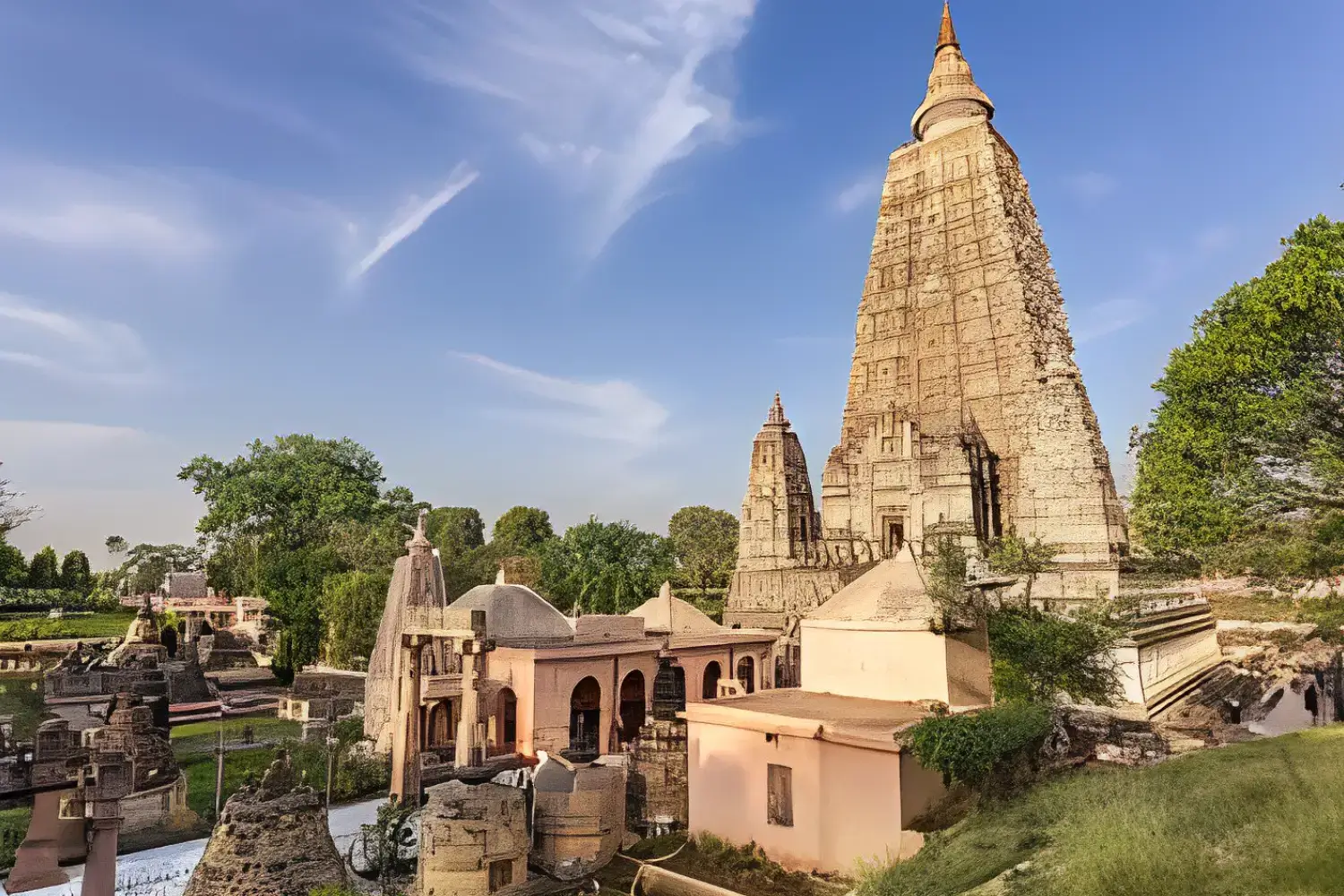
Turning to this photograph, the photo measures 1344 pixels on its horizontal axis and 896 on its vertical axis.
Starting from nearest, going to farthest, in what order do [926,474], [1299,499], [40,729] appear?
[40,729] < [1299,499] < [926,474]

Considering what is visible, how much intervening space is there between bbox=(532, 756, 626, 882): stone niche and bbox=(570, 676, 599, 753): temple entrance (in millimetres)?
5868

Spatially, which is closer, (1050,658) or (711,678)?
(1050,658)

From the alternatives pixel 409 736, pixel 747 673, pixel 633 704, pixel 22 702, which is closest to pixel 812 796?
pixel 409 736

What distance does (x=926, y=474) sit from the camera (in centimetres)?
2489

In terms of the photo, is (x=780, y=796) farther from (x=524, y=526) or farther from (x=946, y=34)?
(x=524, y=526)

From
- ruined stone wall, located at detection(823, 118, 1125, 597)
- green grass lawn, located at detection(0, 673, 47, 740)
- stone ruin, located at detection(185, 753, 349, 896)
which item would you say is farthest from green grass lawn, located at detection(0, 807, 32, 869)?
ruined stone wall, located at detection(823, 118, 1125, 597)

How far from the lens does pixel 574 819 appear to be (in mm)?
11422

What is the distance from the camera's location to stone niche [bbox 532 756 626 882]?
11266mm

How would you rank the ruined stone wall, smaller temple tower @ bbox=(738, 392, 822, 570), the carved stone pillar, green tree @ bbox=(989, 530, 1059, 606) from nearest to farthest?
the carved stone pillar → green tree @ bbox=(989, 530, 1059, 606) → the ruined stone wall → smaller temple tower @ bbox=(738, 392, 822, 570)

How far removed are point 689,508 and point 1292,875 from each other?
56.7 m

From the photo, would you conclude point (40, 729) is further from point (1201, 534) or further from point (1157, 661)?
point (1201, 534)

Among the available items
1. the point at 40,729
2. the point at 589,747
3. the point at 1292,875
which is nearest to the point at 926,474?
the point at 589,747

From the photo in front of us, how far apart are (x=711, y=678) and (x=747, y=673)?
1323mm

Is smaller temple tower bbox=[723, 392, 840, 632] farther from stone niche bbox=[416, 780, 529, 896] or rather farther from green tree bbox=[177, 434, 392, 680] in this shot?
green tree bbox=[177, 434, 392, 680]
